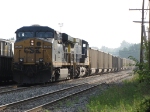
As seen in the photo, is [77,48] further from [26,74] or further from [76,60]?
[26,74]

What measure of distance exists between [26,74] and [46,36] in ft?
8.99

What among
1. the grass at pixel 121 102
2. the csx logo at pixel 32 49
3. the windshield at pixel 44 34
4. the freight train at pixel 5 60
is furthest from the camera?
the freight train at pixel 5 60

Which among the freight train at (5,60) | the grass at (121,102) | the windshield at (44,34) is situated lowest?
the grass at (121,102)

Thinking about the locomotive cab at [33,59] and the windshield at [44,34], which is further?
the windshield at [44,34]

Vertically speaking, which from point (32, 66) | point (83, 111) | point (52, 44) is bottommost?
point (83, 111)

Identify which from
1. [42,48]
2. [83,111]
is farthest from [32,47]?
[83,111]

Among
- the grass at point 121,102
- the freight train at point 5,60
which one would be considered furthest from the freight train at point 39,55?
the grass at point 121,102

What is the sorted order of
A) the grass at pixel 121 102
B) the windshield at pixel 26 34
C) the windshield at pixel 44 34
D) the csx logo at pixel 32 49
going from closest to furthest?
the grass at pixel 121 102 → the csx logo at pixel 32 49 → the windshield at pixel 44 34 → the windshield at pixel 26 34

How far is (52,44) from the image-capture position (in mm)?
20031

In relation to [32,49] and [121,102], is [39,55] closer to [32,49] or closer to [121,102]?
[32,49]

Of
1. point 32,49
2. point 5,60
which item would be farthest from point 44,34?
point 5,60

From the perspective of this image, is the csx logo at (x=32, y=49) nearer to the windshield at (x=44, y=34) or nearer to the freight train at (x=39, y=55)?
the freight train at (x=39, y=55)

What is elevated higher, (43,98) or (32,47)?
(32,47)

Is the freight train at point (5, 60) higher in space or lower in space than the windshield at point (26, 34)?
lower
